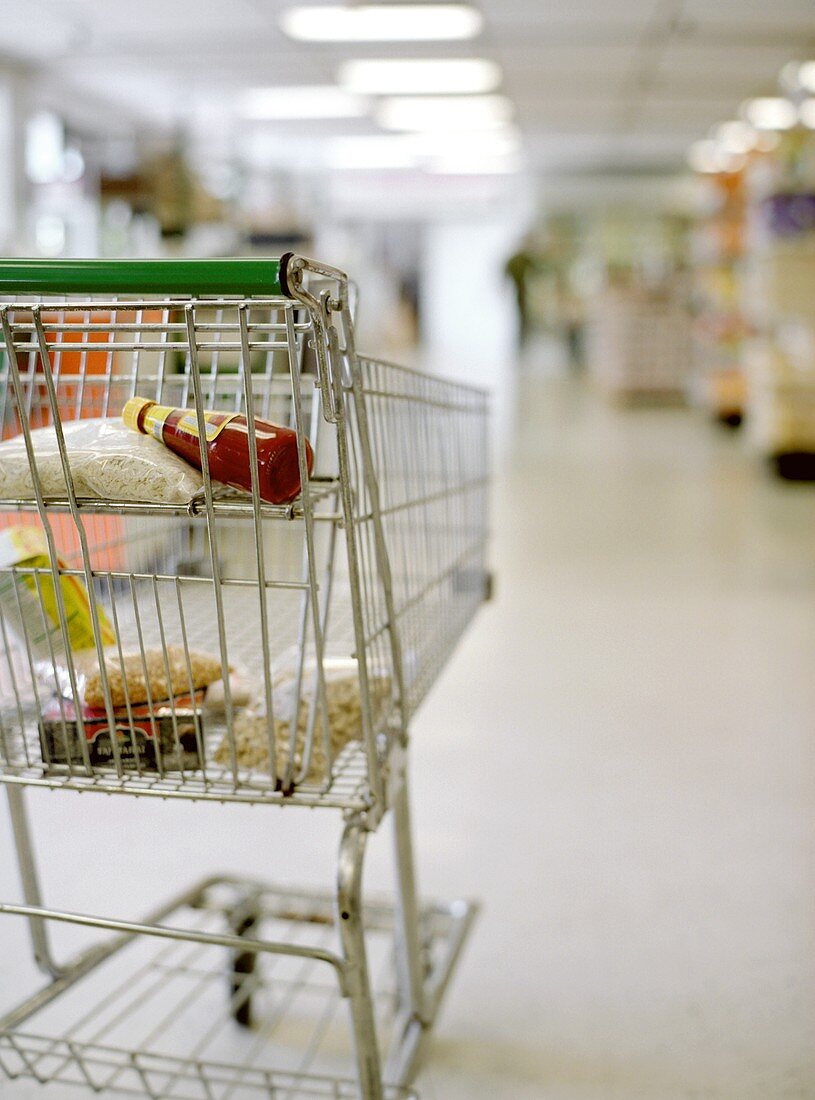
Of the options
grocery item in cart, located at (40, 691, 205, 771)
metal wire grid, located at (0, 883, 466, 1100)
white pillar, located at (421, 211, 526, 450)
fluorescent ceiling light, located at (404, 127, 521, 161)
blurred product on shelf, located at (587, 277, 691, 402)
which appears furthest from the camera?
white pillar, located at (421, 211, 526, 450)

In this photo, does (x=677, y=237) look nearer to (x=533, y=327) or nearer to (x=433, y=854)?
(x=533, y=327)

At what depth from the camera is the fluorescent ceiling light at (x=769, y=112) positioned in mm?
9875

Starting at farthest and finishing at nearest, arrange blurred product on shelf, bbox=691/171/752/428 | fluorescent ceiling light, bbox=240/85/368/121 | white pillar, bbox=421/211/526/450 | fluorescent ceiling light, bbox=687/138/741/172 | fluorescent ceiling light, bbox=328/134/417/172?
white pillar, bbox=421/211/526/450 → fluorescent ceiling light, bbox=687/138/741/172 → fluorescent ceiling light, bbox=328/134/417/172 → fluorescent ceiling light, bbox=240/85/368/121 → blurred product on shelf, bbox=691/171/752/428

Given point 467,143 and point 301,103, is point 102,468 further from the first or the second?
point 467,143

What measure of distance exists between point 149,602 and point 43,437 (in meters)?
0.23

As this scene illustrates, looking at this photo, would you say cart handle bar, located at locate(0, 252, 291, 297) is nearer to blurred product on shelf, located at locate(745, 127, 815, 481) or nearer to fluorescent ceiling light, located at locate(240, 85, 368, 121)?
blurred product on shelf, located at locate(745, 127, 815, 481)

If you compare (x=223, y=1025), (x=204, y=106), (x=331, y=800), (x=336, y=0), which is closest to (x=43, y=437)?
(x=331, y=800)

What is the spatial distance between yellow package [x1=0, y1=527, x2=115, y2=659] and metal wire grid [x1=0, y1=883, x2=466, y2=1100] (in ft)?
1.65

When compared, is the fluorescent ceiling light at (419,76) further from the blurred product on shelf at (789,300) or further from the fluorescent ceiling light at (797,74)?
the blurred product on shelf at (789,300)

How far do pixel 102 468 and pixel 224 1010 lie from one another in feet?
2.92

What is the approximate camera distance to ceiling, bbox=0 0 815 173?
6.98 m

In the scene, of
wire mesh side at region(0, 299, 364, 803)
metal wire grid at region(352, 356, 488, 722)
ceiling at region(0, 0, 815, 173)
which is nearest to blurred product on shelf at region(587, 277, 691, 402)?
ceiling at region(0, 0, 815, 173)

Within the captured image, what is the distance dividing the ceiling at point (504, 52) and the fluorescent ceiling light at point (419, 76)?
0.18m

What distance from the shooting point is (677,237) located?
54.9 feet
